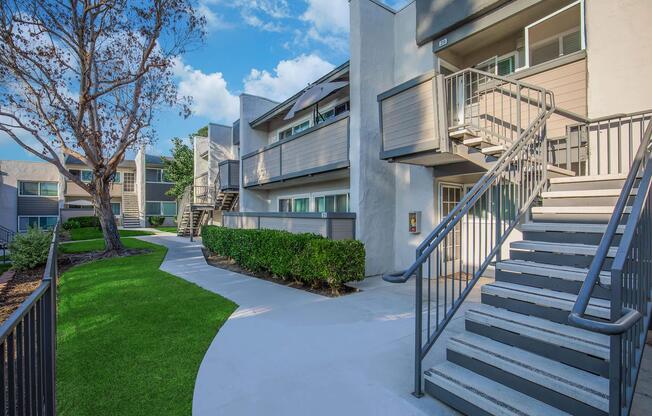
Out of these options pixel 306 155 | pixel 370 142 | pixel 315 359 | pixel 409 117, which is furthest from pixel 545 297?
pixel 306 155

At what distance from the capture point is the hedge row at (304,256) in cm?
697

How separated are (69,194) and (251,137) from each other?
26061 millimetres

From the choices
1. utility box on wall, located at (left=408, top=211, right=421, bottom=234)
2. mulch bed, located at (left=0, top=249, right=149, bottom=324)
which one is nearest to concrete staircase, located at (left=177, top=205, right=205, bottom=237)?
mulch bed, located at (left=0, top=249, right=149, bottom=324)

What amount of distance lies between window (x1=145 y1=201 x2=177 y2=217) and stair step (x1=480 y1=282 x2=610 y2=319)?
34605 millimetres

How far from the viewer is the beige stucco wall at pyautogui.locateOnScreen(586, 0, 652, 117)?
17.0 feet

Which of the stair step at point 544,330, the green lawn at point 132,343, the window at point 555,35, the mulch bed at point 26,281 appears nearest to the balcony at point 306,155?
the window at point 555,35

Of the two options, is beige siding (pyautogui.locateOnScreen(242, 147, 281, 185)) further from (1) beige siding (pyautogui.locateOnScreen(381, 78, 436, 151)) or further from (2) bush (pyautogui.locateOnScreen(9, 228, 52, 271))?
(2) bush (pyautogui.locateOnScreen(9, 228, 52, 271))

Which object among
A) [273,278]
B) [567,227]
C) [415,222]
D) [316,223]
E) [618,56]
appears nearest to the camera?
[567,227]

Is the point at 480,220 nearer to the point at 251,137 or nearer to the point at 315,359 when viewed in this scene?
the point at 315,359

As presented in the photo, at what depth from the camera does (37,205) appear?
29266mm

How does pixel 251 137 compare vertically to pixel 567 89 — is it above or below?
above

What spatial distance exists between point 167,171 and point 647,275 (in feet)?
100

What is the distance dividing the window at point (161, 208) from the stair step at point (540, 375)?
114 ft

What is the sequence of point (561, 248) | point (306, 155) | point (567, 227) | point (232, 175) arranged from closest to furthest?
point (561, 248) < point (567, 227) < point (306, 155) < point (232, 175)
